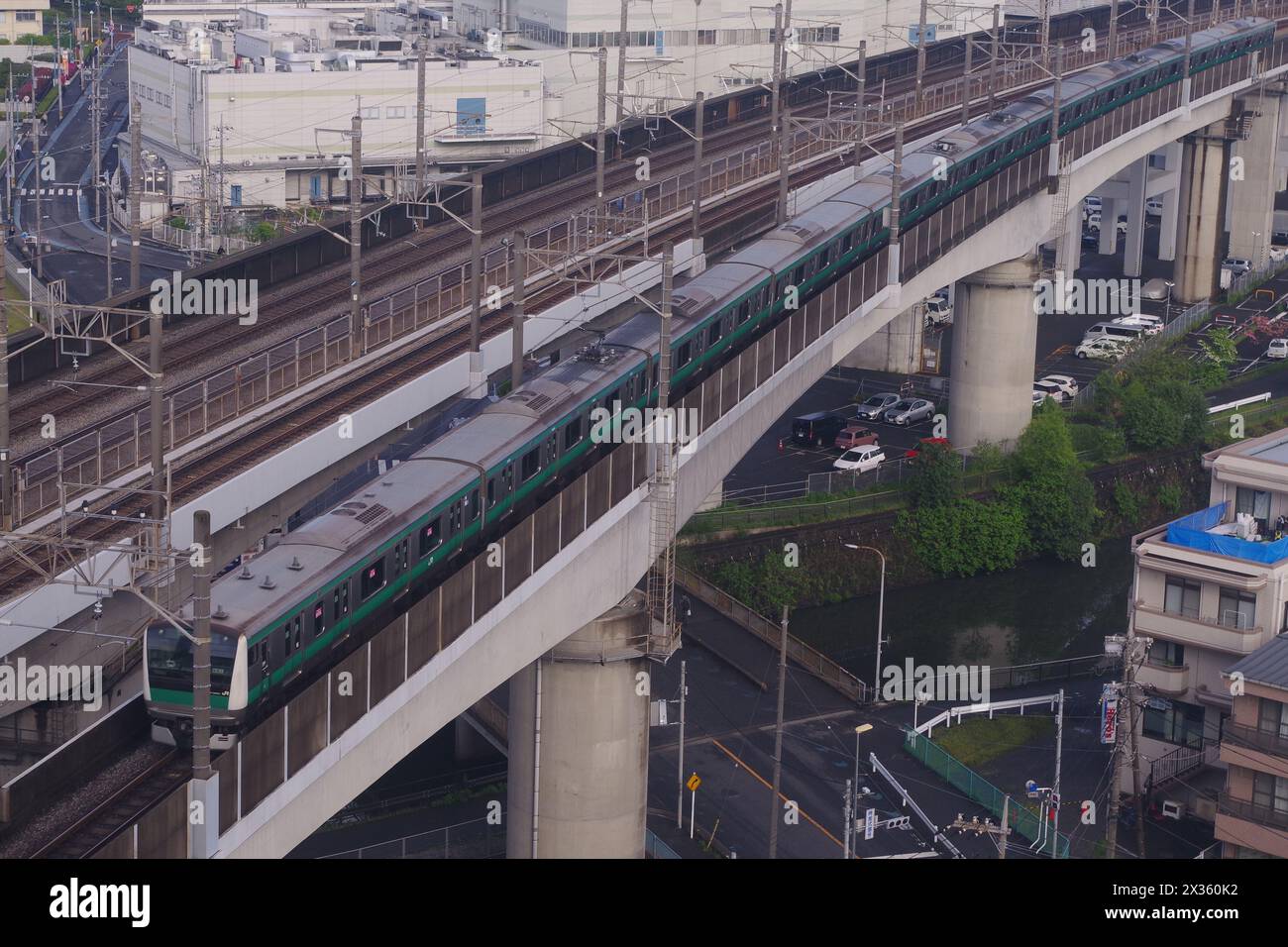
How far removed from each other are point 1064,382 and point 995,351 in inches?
294

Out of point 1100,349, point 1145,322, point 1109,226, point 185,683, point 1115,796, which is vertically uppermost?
point 185,683

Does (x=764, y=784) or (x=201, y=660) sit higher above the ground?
(x=201, y=660)

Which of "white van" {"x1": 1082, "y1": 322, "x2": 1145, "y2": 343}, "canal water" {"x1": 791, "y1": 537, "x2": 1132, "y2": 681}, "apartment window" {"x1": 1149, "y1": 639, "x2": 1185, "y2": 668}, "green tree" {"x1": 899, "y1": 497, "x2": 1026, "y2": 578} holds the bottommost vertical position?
"canal water" {"x1": 791, "y1": 537, "x2": 1132, "y2": 681}

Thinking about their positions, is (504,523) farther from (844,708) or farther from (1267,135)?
(1267,135)

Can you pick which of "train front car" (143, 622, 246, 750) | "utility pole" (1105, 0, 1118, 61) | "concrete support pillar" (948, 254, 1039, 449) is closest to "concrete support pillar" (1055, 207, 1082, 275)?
"utility pole" (1105, 0, 1118, 61)

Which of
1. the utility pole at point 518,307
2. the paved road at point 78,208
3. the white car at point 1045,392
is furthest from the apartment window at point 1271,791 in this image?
the paved road at point 78,208

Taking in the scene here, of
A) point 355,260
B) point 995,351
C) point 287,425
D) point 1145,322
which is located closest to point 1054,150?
point 995,351

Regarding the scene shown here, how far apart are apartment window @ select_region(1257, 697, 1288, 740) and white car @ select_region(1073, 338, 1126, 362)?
3916cm

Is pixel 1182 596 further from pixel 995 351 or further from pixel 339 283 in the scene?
pixel 995 351

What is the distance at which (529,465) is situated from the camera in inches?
1356

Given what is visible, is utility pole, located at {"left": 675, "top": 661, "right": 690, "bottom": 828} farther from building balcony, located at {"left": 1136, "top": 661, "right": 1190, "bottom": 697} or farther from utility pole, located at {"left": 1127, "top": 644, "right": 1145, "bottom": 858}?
building balcony, located at {"left": 1136, "top": 661, "right": 1190, "bottom": 697}

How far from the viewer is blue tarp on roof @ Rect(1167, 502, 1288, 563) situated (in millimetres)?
45375

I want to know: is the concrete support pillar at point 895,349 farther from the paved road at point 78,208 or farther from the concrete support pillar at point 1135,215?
the paved road at point 78,208

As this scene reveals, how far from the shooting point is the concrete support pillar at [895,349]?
245ft
